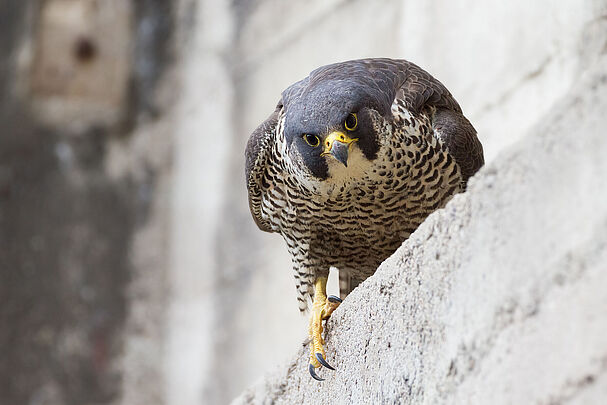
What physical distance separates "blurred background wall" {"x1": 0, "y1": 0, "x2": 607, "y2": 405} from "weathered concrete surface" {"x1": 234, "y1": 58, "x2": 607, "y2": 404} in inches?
151

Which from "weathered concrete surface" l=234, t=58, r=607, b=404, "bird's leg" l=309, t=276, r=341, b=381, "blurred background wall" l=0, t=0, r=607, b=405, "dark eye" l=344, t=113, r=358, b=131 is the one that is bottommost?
"weathered concrete surface" l=234, t=58, r=607, b=404

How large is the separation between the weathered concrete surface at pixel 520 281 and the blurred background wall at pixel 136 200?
3835 mm

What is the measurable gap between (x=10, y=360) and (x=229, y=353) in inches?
62.5

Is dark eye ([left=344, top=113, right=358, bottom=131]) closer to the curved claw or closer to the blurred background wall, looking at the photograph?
the curved claw

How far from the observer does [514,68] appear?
3941 millimetres

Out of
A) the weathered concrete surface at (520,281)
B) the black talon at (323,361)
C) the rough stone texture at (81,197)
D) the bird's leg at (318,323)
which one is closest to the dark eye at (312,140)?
the bird's leg at (318,323)

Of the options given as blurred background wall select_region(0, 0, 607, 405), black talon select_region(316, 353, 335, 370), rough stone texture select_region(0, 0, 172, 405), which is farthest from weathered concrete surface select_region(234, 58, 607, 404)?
rough stone texture select_region(0, 0, 172, 405)

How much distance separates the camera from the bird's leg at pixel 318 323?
2256 millimetres

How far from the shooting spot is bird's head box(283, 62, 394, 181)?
2.50 m

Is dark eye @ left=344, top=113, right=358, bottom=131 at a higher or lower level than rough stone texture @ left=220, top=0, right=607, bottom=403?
lower

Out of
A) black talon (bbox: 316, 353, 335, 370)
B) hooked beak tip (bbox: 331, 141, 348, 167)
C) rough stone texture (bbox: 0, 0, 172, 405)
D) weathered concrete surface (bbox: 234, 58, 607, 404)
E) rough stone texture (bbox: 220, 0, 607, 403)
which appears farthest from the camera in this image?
rough stone texture (bbox: 0, 0, 172, 405)

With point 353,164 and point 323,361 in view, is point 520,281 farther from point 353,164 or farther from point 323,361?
point 353,164

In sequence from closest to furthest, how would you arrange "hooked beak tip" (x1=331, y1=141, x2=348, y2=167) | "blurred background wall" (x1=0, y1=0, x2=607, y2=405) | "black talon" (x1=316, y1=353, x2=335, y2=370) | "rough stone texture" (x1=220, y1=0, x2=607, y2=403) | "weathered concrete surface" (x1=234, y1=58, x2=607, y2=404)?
"weathered concrete surface" (x1=234, y1=58, x2=607, y2=404) → "black talon" (x1=316, y1=353, x2=335, y2=370) → "hooked beak tip" (x1=331, y1=141, x2=348, y2=167) → "rough stone texture" (x1=220, y1=0, x2=607, y2=403) → "blurred background wall" (x1=0, y1=0, x2=607, y2=405)

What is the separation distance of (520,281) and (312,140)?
1307 millimetres
